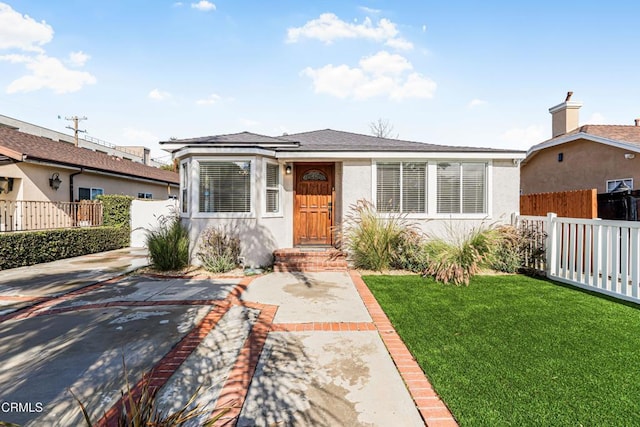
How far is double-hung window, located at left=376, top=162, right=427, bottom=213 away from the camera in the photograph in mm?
9352

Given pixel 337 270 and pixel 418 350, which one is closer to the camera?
pixel 418 350

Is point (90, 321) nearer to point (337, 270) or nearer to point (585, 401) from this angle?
point (337, 270)

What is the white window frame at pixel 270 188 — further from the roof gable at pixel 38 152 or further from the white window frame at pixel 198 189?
the roof gable at pixel 38 152

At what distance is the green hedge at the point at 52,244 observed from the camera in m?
8.51

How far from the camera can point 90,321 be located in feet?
15.7

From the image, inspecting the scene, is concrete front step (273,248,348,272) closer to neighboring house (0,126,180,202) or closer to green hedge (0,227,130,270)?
green hedge (0,227,130,270)

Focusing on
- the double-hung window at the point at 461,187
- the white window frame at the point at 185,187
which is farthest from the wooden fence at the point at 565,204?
the white window frame at the point at 185,187

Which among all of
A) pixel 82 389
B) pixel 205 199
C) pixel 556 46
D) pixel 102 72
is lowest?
pixel 82 389

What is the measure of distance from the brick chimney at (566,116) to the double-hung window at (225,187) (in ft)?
50.5

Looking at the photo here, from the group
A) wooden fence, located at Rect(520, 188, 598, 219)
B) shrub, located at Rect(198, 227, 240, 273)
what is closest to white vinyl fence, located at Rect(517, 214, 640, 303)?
wooden fence, located at Rect(520, 188, 598, 219)

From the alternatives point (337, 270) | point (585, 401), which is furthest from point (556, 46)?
point (585, 401)

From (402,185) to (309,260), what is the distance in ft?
12.1

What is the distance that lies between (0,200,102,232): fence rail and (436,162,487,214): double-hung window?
13.4 metres

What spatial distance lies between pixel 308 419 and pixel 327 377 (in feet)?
2.24
